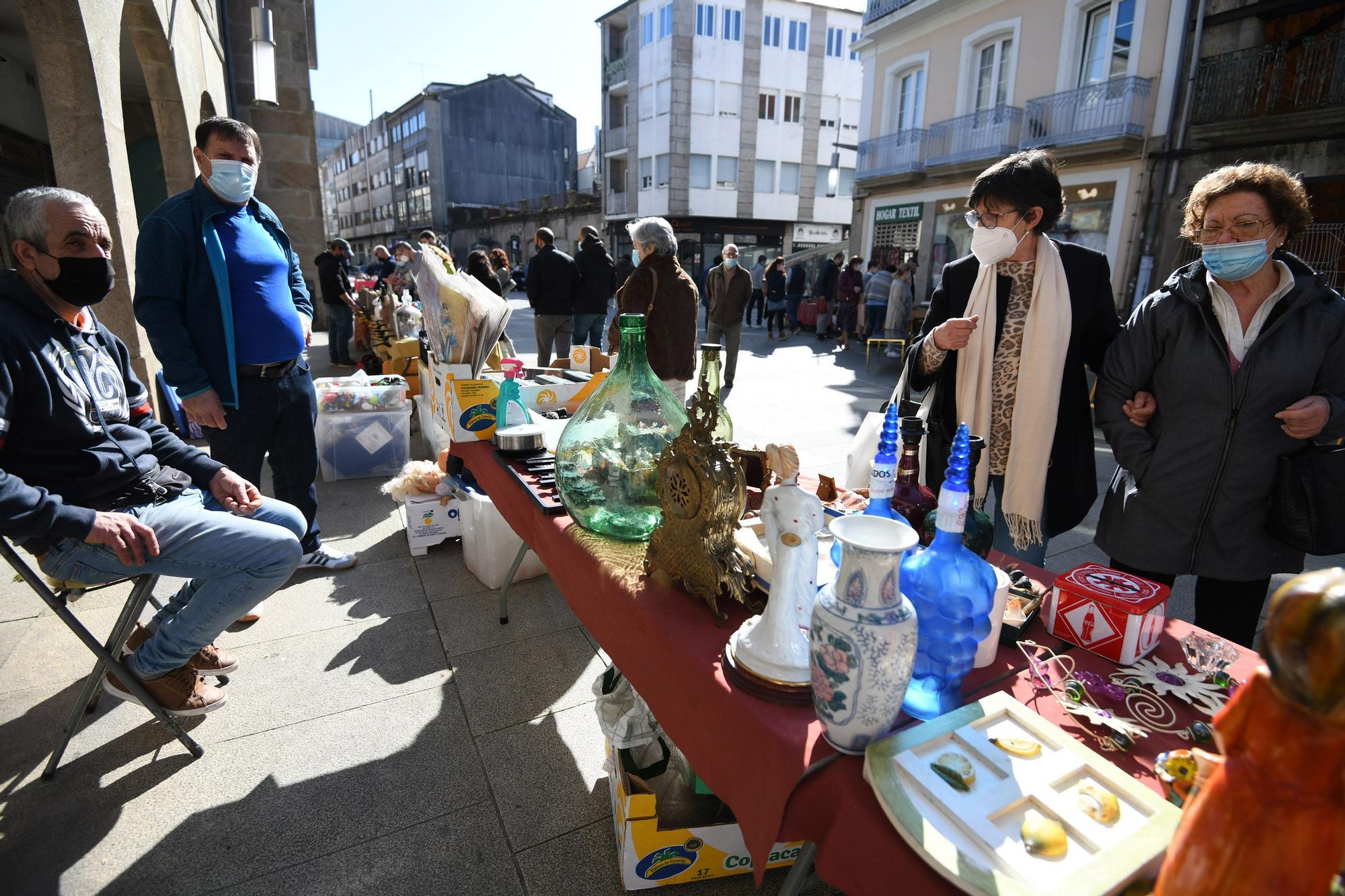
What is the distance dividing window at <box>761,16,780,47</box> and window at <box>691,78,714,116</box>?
9.25ft

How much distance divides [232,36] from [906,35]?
13190mm

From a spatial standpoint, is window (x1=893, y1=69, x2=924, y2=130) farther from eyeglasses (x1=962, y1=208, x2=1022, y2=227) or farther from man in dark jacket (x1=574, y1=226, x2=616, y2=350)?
eyeglasses (x1=962, y1=208, x2=1022, y2=227)

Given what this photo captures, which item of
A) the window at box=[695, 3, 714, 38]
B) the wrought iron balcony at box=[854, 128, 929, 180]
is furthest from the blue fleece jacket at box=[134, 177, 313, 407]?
the window at box=[695, 3, 714, 38]

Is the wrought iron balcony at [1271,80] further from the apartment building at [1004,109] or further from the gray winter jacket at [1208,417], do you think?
the gray winter jacket at [1208,417]

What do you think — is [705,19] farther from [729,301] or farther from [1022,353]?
[1022,353]

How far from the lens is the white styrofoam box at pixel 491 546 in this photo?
2.90 meters

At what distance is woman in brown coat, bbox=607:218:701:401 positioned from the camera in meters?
4.10

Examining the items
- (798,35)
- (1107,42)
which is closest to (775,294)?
(1107,42)

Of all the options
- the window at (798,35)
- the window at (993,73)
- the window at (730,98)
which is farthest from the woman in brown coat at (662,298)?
the window at (798,35)

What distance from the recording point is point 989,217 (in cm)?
183

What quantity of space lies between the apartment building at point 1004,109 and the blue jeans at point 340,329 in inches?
428

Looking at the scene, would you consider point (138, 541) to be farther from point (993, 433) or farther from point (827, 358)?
point (827, 358)

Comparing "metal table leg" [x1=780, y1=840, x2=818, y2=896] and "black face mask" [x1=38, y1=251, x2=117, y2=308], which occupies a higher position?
"black face mask" [x1=38, y1=251, x2=117, y2=308]

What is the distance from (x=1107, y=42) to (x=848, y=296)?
5.97 metres
